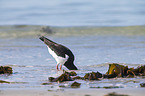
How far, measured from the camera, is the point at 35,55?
9195 millimetres

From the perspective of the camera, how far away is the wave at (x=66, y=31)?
557 inches

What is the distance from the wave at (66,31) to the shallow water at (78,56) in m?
0.60

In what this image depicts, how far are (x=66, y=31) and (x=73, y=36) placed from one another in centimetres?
158

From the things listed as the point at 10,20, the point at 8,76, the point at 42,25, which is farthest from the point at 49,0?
the point at 8,76

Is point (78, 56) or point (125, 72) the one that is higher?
point (78, 56)

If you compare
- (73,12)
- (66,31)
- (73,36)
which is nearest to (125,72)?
(73,36)

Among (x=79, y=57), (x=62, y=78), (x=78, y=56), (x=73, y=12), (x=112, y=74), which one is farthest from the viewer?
(x=73, y=12)

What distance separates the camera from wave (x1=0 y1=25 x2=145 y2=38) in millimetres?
14141

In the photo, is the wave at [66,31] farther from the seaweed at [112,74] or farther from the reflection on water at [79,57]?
the seaweed at [112,74]

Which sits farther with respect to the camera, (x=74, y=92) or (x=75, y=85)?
(x=75, y=85)

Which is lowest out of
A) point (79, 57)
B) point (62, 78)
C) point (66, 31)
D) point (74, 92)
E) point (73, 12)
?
point (74, 92)

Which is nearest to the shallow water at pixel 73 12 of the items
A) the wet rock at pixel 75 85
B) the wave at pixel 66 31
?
the wave at pixel 66 31

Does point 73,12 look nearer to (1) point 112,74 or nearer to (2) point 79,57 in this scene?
(2) point 79,57

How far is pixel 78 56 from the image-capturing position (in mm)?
8914
